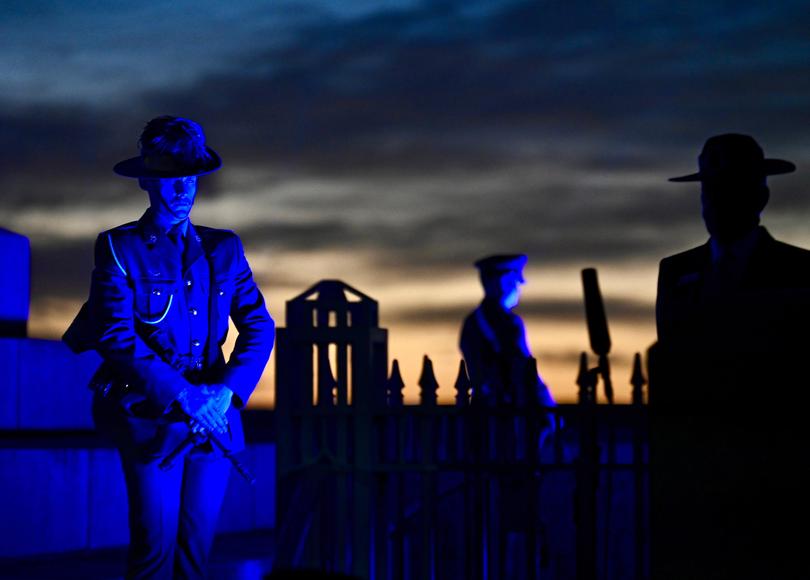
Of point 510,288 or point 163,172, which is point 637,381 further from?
point 163,172

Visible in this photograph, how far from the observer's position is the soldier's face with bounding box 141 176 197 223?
18.0 feet

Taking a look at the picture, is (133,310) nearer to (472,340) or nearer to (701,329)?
(701,329)

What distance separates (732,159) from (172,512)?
9.43 ft

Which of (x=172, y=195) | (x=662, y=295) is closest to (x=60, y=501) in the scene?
(x=172, y=195)

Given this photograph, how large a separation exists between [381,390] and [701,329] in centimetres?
472

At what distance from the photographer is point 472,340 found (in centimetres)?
894

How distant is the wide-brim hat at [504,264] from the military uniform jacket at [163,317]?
11.2 ft

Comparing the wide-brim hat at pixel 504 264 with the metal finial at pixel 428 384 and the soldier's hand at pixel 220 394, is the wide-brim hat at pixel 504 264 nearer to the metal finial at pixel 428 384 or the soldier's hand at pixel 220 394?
A: the metal finial at pixel 428 384

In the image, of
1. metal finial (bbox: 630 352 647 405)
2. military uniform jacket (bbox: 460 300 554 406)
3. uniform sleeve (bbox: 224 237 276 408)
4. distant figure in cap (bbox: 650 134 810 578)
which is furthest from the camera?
military uniform jacket (bbox: 460 300 554 406)

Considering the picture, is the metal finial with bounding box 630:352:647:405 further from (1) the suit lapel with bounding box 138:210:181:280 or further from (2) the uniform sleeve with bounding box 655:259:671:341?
(1) the suit lapel with bounding box 138:210:181:280

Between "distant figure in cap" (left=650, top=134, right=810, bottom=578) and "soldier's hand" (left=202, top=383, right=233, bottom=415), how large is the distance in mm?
2796

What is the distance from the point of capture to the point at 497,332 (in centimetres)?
885

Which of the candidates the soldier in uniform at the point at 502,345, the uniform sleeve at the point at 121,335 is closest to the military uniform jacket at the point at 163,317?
the uniform sleeve at the point at 121,335

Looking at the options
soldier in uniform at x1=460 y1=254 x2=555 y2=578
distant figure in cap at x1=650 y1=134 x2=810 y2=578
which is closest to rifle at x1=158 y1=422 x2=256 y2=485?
distant figure in cap at x1=650 y1=134 x2=810 y2=578
